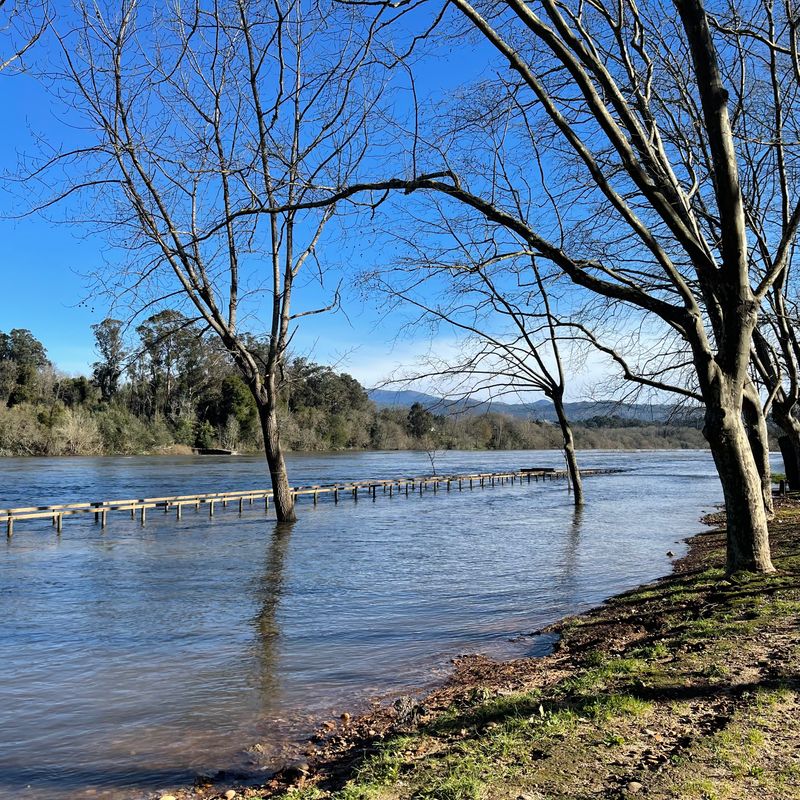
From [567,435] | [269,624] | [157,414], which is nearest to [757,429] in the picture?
[269,624]

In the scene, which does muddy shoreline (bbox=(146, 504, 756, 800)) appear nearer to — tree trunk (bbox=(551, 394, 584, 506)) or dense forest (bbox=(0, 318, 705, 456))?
tree trunk (bbox=(551, 394, 584, 506))

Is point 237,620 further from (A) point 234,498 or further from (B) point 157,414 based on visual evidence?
(B) point 157,414

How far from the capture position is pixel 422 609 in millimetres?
10172

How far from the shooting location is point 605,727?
159 inches

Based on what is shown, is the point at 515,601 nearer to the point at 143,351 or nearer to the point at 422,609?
the point at 422,609

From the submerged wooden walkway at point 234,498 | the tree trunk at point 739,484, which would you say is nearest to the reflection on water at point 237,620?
the submerged wooden walkway at point 234,498

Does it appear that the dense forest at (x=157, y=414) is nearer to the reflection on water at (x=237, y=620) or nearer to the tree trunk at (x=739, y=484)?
the reflection on water at (x=237, y=620)

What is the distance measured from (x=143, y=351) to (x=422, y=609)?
1001 centimetres

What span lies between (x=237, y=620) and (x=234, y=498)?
20.9 m

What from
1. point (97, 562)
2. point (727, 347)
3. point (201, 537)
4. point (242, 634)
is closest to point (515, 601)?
point (242, 634)

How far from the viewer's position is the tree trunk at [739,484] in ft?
25.7

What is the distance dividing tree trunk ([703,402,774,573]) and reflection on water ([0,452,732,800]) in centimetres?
258

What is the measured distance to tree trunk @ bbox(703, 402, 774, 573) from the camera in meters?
7.83

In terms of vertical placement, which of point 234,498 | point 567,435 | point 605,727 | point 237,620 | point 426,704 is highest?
point 567,435
